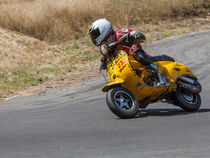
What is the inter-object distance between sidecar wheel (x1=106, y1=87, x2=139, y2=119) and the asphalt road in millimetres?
150

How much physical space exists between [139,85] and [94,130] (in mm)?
1238

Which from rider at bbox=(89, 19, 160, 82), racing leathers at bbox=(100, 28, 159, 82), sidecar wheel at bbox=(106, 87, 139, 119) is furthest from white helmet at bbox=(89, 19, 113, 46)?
sidecar wheel at bbox=(106, 87, 139, 119)

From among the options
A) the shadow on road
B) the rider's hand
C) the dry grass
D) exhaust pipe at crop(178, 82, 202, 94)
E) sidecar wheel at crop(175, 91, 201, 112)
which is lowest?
the dry grass

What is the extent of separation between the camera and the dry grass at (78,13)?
23859 mm

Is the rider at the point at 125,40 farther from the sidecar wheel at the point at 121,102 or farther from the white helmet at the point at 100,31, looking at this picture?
the sidecar wheel at the point at 121,102

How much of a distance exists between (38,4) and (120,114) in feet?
64.2

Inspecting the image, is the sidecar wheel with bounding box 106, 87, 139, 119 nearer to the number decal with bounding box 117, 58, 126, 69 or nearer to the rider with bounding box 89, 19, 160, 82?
the number decal with bounding box 117, 58, 126, 69

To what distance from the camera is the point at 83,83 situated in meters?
13.9

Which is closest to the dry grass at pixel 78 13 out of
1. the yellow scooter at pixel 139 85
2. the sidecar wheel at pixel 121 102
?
the yellow scooter at pixel 139 85

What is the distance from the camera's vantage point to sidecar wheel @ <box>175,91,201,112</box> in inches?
310

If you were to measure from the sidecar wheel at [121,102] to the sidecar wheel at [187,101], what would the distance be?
2.79ft

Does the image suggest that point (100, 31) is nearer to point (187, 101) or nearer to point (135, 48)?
point (135, 48)

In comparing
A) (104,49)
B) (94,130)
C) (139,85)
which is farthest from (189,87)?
(94,130)

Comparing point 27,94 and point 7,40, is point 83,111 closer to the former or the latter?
point 27,94
